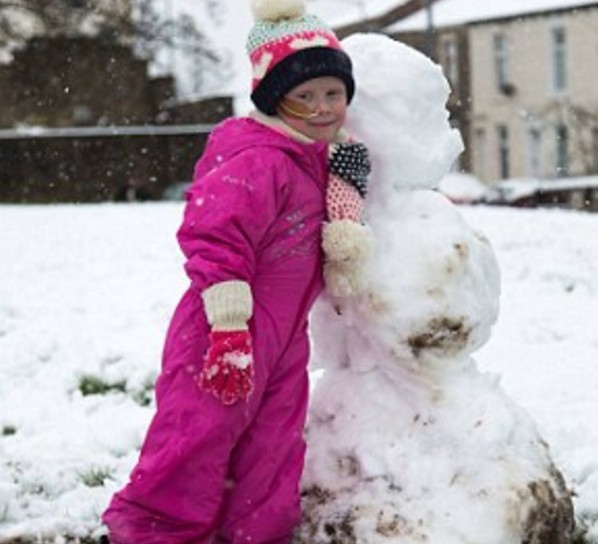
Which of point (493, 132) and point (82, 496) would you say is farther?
point (493, 132)

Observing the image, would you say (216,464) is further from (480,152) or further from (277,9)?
(480,152)

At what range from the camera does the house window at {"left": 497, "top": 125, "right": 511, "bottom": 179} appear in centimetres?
3762

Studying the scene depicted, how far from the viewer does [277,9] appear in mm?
3096

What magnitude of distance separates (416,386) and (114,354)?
3.60 m

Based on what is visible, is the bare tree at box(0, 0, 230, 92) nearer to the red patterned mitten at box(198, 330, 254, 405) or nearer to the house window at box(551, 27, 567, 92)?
the house window at box(551, 27, 567, 92)

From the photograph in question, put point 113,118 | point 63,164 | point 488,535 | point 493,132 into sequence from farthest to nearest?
1. point 493,132
2. point 113,118
3. point 63,164
4. point 488,535

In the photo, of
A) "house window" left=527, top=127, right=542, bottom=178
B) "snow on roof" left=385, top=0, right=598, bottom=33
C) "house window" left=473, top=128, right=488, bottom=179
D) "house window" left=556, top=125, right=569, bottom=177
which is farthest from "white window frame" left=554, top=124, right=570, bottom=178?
"snow on roof" left=385, top=0, right=598, bottom=33

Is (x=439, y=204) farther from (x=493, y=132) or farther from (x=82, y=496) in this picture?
(x=493, y=132)

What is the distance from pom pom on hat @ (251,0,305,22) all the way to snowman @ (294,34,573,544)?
0.89ft

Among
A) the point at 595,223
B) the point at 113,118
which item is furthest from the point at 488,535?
the point at 113,118

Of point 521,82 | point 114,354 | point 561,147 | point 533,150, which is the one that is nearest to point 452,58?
point 521,82

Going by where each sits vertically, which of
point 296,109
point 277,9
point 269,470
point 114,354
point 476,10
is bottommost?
point 476,10

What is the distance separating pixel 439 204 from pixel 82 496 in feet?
5.52

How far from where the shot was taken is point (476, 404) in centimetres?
322
